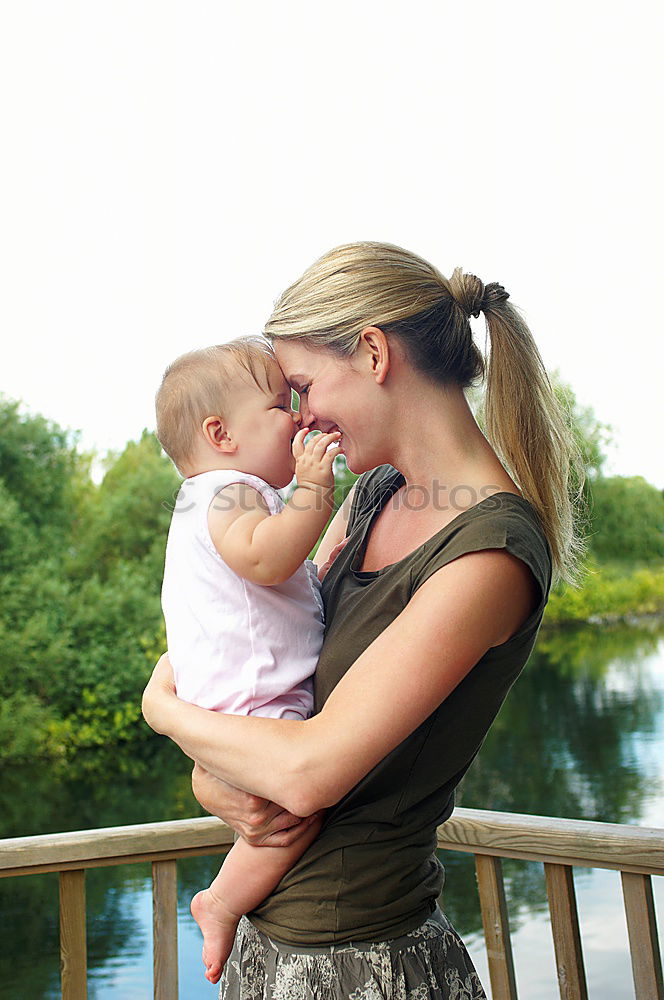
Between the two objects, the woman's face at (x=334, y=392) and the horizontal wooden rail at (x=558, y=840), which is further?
the horizontal wooden rail at (x=558, y=840)

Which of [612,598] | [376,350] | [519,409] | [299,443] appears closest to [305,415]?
[299,443]

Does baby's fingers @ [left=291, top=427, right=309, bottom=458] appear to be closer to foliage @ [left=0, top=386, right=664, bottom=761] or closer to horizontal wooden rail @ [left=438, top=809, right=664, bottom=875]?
horizontal wooden rail @ [left=438, top=809, right=664, bottom=875]

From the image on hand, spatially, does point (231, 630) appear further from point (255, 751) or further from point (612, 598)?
point (612, 598)

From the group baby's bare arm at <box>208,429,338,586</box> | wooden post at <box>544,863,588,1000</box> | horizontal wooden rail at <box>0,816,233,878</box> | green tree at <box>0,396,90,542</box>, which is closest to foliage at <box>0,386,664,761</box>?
green tree at <box>0,396,90,542</box>

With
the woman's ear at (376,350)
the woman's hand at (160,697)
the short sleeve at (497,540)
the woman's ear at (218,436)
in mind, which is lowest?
the woman's hand at (160,697)

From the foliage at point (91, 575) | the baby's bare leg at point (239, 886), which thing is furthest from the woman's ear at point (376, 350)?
the foliage at point (91, 575)

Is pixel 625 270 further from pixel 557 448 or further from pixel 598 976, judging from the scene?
pixel 557 448

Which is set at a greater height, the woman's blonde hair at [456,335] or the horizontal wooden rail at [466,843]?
the woman's blonde hair at [456,335]

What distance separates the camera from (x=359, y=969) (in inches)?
42.5

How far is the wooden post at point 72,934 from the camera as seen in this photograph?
1.58 meters

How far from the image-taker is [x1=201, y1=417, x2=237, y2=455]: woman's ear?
4.20 ft

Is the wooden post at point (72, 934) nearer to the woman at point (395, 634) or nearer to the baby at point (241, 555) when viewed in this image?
the baby at point (241, 555)

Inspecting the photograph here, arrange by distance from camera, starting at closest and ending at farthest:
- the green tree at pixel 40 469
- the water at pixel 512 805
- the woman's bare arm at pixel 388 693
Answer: the woman's bare arm at pixel 388 693
the water at pixel 512 805
the green tree at pixel 40 469

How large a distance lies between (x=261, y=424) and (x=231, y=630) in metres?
0.28
